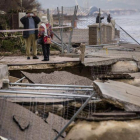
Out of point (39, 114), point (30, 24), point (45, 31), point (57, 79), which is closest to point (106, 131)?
point (39, 114)

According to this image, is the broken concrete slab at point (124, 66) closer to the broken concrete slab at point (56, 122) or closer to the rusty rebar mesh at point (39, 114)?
the rusty rebar mesh at point (39, 114)

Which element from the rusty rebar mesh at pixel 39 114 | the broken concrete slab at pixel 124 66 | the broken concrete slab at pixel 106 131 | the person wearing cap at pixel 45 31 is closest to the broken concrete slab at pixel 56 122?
the rusty rebar mesh at pixel 39 114

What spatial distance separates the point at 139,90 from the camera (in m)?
6.72

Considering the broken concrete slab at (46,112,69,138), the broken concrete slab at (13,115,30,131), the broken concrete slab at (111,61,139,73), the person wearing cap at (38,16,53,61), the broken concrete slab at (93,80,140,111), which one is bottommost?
the broken concrete slab at (111,61,139,73)

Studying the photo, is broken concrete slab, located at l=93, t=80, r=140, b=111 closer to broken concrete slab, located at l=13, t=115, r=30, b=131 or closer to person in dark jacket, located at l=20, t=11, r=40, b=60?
broken concrete slab, located at l=13, t=115, r=30, b=131

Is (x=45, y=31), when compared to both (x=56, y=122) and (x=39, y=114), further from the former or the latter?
(x=56, y=122)

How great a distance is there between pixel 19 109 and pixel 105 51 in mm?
8220

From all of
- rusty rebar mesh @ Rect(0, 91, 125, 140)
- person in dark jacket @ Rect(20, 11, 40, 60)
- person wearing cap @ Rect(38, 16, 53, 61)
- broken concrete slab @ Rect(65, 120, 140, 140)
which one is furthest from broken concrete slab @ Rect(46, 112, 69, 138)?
person in dark jacket @ Rect(20, 11, 40, 60)

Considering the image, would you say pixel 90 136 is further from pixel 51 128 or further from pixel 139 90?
pixel 139 90

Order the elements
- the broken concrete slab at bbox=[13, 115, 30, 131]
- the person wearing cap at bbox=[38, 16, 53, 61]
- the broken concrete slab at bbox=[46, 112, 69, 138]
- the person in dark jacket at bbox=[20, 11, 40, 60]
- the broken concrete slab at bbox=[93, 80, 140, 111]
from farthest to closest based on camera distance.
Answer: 1. the person in dark jacket at bbox=[20, 11, 40, 60]
2. the person wearing cap at bbox=[38, 16, 53, 61]
3. the broken concrete slab at bbox=[46, 112, 69, 138]
4. the broken concrete slab at bbox=[13, 115, 30, 131]
5. the broken concrete slab at bbox=[93, 80, 140, 111]

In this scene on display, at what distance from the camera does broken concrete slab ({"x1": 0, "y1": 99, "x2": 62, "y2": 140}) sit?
5.86m

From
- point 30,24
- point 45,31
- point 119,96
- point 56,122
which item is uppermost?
point 30,24

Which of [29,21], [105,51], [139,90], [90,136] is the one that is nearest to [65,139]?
[90,136]

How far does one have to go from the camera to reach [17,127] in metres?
6.00
